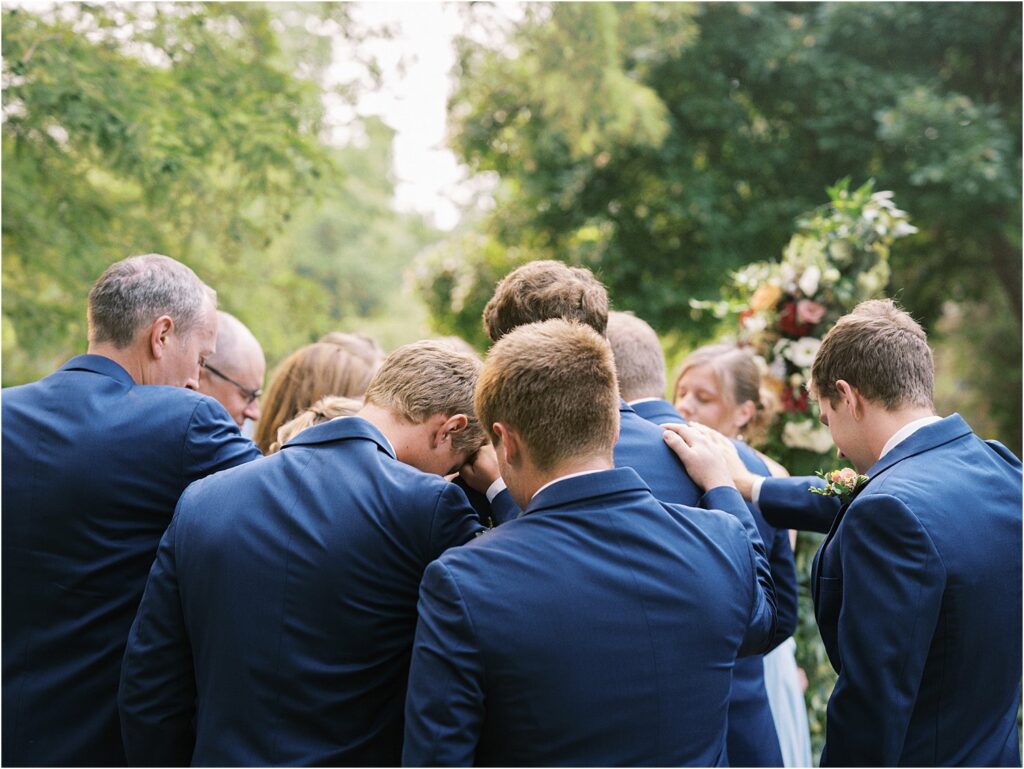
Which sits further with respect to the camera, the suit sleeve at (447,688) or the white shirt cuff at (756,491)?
the white shirt cuff at (756,491)

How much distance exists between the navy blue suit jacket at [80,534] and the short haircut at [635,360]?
1365 millimetres

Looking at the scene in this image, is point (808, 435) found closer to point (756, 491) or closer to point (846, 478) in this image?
point (756, 491)

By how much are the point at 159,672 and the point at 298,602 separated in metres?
0.50

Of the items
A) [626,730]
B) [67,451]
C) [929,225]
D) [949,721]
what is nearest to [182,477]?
[67,451]

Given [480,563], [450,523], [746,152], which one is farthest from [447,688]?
[746,152]

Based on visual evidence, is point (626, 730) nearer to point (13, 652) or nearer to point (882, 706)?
point (882, 706)

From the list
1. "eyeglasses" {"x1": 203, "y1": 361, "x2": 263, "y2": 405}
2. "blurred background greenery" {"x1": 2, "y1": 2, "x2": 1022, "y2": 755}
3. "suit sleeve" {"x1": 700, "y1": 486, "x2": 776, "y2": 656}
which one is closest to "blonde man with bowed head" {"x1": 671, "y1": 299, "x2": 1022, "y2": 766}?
"suit sleeve" {"x1": 700, "y1": 486, "x2": 776, "y2": 656}

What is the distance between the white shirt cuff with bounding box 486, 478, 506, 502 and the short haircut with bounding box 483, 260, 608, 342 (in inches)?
20.0

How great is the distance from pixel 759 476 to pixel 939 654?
3.64 ft

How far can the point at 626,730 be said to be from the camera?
231 cm

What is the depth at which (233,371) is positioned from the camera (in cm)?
461

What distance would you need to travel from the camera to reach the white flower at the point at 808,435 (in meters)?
5.50

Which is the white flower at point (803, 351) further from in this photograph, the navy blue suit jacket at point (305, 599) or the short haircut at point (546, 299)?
the navy blue suit jacket at point (305, 599)

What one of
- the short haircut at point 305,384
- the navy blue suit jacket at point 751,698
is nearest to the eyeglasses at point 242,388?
the short haircut at point 305,384
